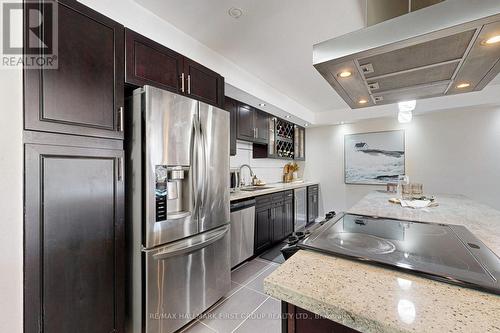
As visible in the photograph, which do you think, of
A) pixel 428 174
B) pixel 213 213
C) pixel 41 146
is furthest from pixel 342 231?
pixel 428 174

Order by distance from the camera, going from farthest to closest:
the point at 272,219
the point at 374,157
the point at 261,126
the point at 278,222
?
1. the point at 374,157
2. the point at 261,126
3. the point at 278,222
4. the point at 272,219

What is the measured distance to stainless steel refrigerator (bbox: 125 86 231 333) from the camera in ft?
4.70

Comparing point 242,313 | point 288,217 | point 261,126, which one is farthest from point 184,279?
point 261,126

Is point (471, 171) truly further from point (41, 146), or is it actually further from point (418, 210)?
point (41, 146)

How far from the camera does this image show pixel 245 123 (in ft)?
10.7

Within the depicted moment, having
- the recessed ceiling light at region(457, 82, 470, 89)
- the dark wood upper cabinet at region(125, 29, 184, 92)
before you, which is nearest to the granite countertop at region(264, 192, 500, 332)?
the recessed ceiling light at region(457, 82, 470, 89)

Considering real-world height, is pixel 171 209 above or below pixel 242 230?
above

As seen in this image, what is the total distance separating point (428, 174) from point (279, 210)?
2.93 m

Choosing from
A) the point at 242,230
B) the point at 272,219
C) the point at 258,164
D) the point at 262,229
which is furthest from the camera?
the point at 258,164

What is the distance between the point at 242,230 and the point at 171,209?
1.17 meters

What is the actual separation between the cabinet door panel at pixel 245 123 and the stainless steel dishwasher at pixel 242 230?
1.02 meters

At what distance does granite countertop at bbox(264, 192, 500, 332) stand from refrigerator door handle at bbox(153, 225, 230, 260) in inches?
40.6

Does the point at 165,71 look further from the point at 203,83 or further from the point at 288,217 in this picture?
the point at 288,217

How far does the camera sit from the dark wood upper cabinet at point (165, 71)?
1.50 m
